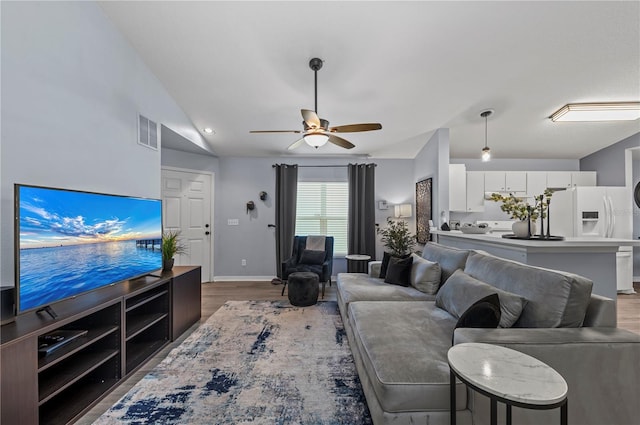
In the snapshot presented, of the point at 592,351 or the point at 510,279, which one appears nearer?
the point at 592,351

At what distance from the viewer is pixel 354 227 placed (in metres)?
5.09

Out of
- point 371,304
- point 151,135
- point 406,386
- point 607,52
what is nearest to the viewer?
point 406,386

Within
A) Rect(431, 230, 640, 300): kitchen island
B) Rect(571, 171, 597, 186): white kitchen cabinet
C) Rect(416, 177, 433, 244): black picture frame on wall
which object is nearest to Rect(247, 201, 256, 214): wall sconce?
Rect(416, 177, 433, 244): black picture frame on wall

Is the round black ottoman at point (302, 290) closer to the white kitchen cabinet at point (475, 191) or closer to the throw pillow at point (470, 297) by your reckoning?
the throw pillow at point (470, 297)

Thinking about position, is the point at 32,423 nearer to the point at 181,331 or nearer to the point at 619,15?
the point at 181,331

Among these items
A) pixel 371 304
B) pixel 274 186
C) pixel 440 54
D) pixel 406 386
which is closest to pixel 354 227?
pixel 274 186

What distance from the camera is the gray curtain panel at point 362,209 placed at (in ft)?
16.7

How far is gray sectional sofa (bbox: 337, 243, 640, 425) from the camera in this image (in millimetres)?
1322

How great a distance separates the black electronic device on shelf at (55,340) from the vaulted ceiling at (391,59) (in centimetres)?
260

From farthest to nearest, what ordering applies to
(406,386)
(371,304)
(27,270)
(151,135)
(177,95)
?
(177,95) < (151,135) < (371,304) < (27,270) < (406,386)

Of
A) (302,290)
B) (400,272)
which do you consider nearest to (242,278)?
(302,290)

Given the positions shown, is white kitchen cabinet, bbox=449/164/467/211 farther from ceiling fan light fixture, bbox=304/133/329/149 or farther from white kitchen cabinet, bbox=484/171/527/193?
ceiling fan light fixture, bbox=304/133/329/149

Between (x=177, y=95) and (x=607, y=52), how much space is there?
15.4ft

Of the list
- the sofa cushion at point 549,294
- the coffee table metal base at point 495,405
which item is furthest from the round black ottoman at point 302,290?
the coffee table metal base at point 495,405
